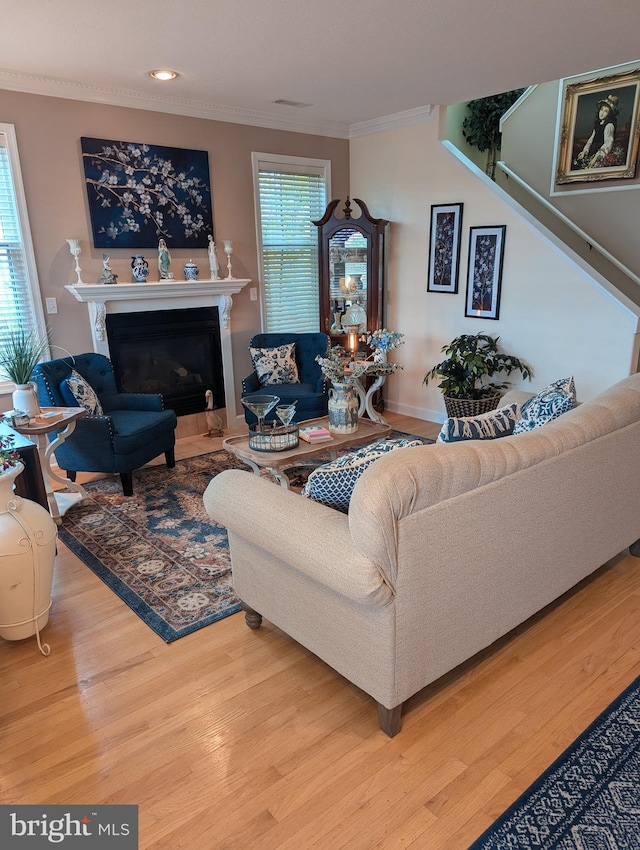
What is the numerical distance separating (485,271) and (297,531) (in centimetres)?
374

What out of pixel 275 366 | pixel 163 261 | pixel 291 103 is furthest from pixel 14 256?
pixel 291 103

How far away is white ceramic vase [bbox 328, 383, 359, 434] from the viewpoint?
137 inches

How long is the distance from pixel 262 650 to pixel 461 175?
4201 mm

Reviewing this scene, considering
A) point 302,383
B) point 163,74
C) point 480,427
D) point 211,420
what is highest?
point 163,74

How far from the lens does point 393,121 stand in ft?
17.1

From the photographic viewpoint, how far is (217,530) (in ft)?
11.2

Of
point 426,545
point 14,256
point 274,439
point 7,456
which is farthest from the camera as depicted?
point 14,256

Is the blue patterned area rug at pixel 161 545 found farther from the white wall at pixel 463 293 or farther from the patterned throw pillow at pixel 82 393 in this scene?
the white wall at pixel 463 293

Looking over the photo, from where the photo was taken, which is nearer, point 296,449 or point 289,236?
point 296,449

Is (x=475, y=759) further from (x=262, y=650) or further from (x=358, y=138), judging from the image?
(x=358, y=138)

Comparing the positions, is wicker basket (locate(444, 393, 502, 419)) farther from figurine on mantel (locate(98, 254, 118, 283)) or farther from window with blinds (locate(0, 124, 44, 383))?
window with blinds (locate(0, 124, 44, 383))

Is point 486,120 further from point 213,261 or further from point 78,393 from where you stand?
point 78,393

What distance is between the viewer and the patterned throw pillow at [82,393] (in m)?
3.82

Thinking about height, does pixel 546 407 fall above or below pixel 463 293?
below
